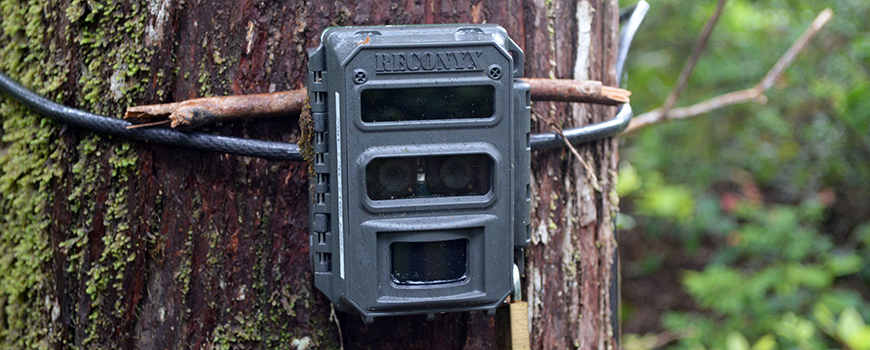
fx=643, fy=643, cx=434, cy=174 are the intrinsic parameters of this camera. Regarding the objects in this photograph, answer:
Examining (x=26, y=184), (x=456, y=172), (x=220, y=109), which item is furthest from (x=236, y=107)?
(x=26, y=184)

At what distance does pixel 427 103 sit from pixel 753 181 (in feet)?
14.7

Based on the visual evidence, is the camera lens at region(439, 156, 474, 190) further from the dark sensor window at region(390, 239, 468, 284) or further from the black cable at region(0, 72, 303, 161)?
the black cable at region(0, 72, 303, 161)

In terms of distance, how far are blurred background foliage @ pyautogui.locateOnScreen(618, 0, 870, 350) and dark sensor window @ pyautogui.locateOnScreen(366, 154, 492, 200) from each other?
254 centimetres

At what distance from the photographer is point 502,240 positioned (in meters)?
0.97

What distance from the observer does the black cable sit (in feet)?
3.42

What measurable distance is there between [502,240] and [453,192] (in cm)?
10

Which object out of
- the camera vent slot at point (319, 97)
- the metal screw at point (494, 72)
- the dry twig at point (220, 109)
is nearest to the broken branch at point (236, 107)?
the dry twig at point (220, 109)

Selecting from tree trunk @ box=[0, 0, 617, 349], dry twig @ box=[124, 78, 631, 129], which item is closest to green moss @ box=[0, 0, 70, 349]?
tree trunk @ box=[0, 0, 617, 349]

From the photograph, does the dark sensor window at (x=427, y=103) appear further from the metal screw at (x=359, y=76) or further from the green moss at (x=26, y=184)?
the green moss at (x=26, y=184)

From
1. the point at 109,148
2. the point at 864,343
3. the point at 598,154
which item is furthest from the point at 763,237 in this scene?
the point at 109,148

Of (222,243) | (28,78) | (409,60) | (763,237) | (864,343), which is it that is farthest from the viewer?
(763,237)

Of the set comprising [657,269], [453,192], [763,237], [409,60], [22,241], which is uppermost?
[409,60]

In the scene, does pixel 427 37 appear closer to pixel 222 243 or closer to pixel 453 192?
pixel 453 192

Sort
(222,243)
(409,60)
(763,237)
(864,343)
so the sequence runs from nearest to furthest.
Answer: (409,60) → (222,243) → (864,343) → (763,237)
